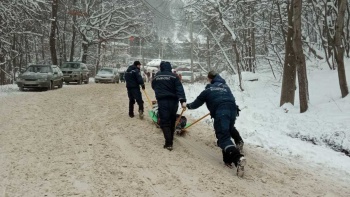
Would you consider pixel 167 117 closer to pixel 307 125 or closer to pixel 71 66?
pixel 307 125

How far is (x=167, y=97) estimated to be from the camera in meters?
7.79

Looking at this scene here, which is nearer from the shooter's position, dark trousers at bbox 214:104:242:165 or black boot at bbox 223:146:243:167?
black boot at bbox 223:146:243:167

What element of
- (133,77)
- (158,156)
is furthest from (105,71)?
(158,156)

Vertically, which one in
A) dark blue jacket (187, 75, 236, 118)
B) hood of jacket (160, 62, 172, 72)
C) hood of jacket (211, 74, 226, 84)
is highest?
hood of jacket (160, 62, 172, 72)

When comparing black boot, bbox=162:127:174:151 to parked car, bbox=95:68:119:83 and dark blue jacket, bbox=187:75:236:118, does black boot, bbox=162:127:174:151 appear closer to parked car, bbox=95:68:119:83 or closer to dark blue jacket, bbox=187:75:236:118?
dark blue jacket, bbox=187:75:236:118

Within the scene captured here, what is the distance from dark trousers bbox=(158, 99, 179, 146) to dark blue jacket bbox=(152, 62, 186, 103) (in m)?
0.13

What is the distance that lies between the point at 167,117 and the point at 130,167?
182 centimetres

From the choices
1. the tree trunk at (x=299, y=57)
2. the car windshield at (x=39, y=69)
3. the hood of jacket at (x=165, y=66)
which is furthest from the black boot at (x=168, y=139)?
the car windshield at (x=39, y=69)

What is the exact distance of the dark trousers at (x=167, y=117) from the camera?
759 cm

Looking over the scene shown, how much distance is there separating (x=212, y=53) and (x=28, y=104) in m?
29.3

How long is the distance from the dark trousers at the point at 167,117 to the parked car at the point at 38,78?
14.3 meters

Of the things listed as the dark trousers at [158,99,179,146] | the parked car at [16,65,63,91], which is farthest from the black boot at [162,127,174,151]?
the parked car at [16,65,63,91]

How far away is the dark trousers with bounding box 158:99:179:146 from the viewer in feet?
24.9

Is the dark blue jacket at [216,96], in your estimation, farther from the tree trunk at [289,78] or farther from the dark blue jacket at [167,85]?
the tree trunk at [289,78]
